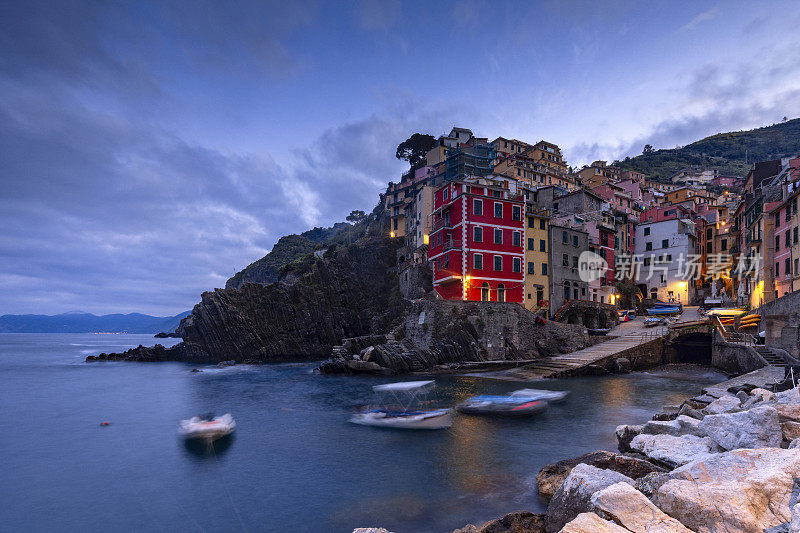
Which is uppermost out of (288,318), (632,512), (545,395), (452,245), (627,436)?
(452,245)

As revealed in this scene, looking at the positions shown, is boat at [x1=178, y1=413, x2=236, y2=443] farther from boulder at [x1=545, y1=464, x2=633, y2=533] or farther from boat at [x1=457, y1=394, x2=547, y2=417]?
boulder at [x1=545, y1=464, x2=633, y2=533]

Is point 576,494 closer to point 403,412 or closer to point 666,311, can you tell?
point 403,412

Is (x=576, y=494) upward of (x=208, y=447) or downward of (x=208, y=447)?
upward

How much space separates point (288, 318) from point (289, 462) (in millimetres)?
48060

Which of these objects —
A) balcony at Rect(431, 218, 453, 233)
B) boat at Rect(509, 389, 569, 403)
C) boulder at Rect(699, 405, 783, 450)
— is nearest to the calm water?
boat at Rect(509, 389, 569, 403)

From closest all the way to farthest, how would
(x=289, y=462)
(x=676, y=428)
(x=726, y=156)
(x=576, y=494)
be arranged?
1. (x=576, y=494)
2. (x=676, y=428)
3. (x=289, y=462)
4. (x=726, y=156)

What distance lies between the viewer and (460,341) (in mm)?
44625

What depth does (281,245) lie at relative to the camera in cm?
13562

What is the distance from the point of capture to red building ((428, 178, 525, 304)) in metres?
48.9

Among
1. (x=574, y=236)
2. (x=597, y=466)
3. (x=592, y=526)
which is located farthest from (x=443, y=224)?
(x=592, y=526)

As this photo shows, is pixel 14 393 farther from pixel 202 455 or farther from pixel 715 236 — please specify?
pixel 715 236

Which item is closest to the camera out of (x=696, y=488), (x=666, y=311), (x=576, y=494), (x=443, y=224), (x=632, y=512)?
(x=632, y=512)

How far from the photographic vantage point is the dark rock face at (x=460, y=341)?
1716 inches

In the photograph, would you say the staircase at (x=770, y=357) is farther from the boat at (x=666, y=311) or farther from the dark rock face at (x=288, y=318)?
the dark rock face at (x=288, y=318)
